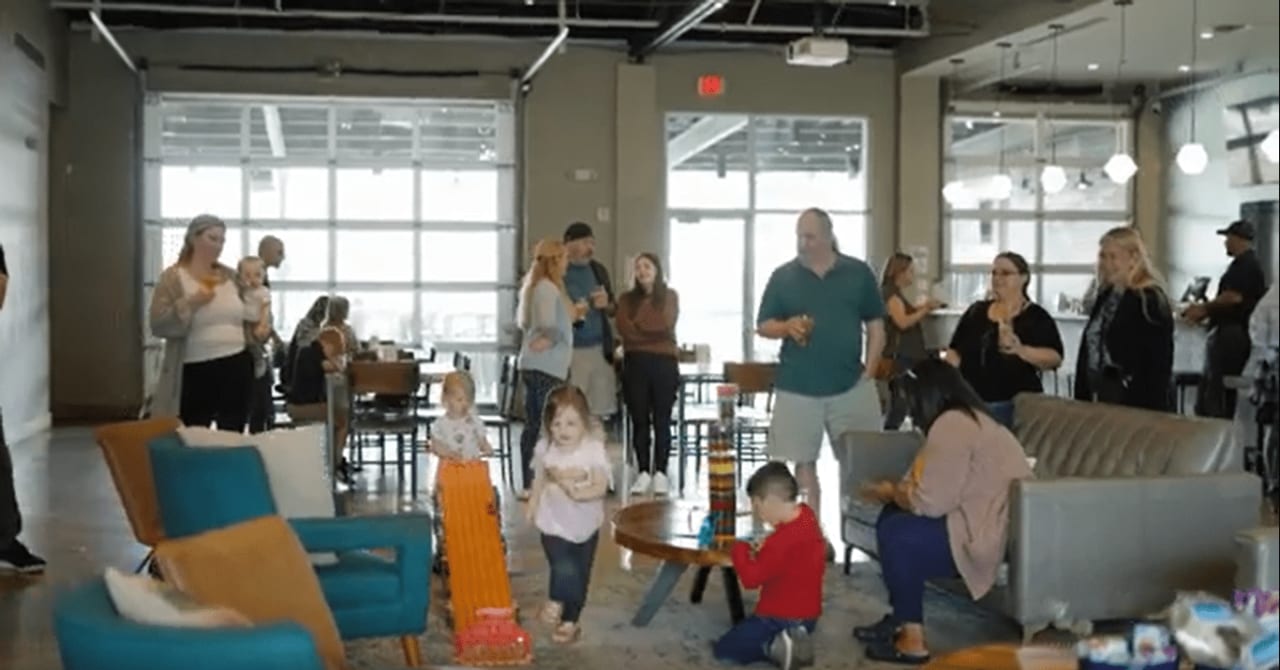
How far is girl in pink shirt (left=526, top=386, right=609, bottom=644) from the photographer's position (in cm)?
543

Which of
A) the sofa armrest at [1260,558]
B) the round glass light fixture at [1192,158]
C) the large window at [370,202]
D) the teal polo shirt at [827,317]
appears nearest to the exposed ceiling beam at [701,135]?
the large window at [370,202]

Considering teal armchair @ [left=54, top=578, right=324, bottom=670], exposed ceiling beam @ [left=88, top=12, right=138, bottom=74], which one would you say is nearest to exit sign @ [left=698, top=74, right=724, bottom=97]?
exposed ceiling beam @ [left=88, top=12, right=138, bottom=74]

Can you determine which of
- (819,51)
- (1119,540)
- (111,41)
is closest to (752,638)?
(1119,540)

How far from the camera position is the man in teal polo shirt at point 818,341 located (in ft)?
21.8

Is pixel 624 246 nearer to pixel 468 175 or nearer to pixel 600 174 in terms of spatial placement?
pixel 600 174

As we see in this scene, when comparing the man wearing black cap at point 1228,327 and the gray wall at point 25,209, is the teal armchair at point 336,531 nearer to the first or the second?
the man wearing black cap at point 1228,327

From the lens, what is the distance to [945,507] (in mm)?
5152

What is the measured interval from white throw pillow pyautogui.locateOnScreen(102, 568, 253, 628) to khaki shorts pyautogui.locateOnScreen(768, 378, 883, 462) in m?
3.95

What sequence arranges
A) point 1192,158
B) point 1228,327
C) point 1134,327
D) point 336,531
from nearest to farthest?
point 336,531, point 1134,327, point 1228,327, point 1192,158

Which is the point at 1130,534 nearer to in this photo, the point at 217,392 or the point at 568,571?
the point at 568,571

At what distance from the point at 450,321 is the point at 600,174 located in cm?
204

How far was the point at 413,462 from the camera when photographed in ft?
30.1

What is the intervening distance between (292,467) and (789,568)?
1683 mm

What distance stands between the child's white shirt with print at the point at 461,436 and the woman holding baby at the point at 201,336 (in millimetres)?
1440
